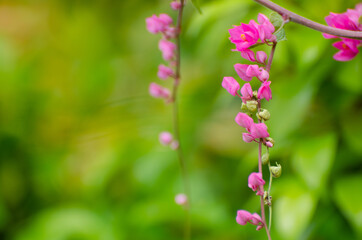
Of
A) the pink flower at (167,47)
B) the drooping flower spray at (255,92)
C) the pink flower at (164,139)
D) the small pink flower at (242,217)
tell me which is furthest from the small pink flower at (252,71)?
the pink flower at (164,139)

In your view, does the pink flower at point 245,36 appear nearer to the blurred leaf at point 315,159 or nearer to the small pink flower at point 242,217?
the small pink flower at point 242,217

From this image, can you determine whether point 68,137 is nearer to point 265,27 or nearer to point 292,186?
point 292,186

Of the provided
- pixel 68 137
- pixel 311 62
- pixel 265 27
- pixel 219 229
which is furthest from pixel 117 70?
pixel 265 27

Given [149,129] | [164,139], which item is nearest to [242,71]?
[164,139]

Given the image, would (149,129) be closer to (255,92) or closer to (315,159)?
(315,159)

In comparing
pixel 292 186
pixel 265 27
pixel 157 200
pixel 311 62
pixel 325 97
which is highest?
pixel 265 27

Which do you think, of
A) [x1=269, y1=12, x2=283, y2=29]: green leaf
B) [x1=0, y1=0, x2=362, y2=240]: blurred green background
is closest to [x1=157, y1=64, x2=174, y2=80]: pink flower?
[x1=269, y1=12, x2=283, y2=29]: green leaf

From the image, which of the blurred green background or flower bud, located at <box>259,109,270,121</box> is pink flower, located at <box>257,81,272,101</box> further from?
the blurred green background
